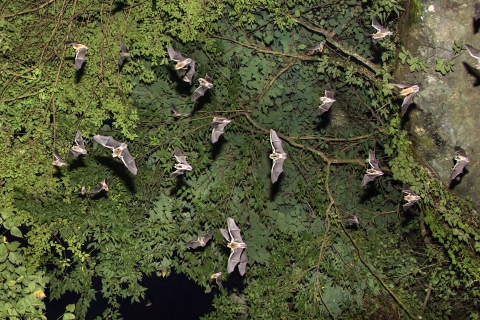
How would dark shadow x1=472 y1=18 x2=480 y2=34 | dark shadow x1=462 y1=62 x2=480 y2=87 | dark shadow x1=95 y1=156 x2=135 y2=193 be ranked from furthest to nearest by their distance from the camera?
1. dark shadow x1=95 y1=156 x2=135 y2=193
2. dark shadow x1=462 y1=62 x2=480 y2=87
3. dark shadow x1=472 y1=18 x2=480 y2=34

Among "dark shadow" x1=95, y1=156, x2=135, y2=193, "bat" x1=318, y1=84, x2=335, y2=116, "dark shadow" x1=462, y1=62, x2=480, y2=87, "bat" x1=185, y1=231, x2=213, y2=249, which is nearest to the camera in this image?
"dark shadow" x1=462, y1=62, x2=480, y2=87

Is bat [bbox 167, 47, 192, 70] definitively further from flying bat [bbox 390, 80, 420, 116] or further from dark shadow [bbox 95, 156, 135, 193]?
flying bat [bbox 390, 80, 420, 116]

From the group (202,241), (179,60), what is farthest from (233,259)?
(179,60)

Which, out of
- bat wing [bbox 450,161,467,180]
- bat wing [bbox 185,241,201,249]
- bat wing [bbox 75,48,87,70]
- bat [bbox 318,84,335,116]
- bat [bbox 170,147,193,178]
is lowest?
bat wing [bbox 185,241,201,249]

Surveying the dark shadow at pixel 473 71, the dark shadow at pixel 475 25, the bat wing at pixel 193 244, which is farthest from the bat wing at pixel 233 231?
the dark shadow at pixel 475 25

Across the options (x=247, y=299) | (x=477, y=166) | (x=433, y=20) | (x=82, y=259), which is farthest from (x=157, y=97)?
(x=477, y=166)

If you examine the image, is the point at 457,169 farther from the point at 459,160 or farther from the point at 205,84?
the point at 205,84

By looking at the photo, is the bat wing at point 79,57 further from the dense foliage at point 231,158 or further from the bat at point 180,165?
the bat at point 180,165

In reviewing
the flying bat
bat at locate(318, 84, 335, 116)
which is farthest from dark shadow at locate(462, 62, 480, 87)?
bat at locate(318, 84, 335, 116)
